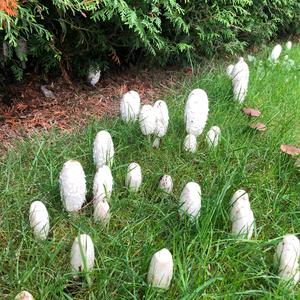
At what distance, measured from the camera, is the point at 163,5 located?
3719mm

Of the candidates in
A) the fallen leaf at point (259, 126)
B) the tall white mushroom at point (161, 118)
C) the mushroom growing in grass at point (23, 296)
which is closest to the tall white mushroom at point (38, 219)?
the mushroom growing in grass at point (23, 296)

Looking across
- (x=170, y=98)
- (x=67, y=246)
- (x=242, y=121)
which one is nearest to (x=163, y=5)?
(x=170, y=98)

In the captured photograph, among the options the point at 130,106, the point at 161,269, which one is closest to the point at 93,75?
the point at 130,106

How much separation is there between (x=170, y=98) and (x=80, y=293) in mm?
2044

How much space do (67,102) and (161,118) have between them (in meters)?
1.10

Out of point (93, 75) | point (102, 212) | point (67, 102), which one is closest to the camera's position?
point (102, 212)

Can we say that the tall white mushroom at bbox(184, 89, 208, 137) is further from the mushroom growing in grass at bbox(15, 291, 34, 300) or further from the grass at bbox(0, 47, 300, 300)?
the mushroom growing in grass at bbox(15, 291, 34, 300)

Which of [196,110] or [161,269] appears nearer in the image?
[161,269]

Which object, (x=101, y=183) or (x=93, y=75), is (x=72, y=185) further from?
(x=93, y=75)

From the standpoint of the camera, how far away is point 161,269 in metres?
1.76

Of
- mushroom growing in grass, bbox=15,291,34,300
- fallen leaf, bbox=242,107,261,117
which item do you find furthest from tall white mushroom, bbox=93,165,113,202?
fallen leaf, bbox=242,107,261,117

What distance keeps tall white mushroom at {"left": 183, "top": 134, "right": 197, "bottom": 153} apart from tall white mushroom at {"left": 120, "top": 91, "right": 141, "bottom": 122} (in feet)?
1.25

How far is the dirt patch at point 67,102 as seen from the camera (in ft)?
10.6

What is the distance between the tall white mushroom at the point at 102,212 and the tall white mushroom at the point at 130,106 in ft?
2.85
